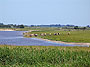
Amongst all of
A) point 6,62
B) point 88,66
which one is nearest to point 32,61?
point 6,62

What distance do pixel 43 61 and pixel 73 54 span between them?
13.7ft

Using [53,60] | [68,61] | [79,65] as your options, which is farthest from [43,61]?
[79,65]

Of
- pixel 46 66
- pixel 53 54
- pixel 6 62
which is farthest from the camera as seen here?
pixel 53 54

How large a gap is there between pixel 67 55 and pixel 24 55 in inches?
199

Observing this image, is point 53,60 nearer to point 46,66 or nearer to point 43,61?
point 43,61

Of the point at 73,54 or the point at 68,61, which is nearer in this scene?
the point at 68,61

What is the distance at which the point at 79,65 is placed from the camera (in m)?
22.6

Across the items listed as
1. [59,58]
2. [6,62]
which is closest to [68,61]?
[59,58]

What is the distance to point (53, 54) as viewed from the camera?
2625cm

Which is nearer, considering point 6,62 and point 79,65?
point 79,65

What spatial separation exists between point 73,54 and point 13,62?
7.32 meters

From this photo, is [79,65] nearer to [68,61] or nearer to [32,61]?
[68,61]

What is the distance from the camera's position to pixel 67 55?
2655cm

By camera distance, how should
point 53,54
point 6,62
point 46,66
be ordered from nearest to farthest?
point 46,66 → point 6,62 → point 53,54
